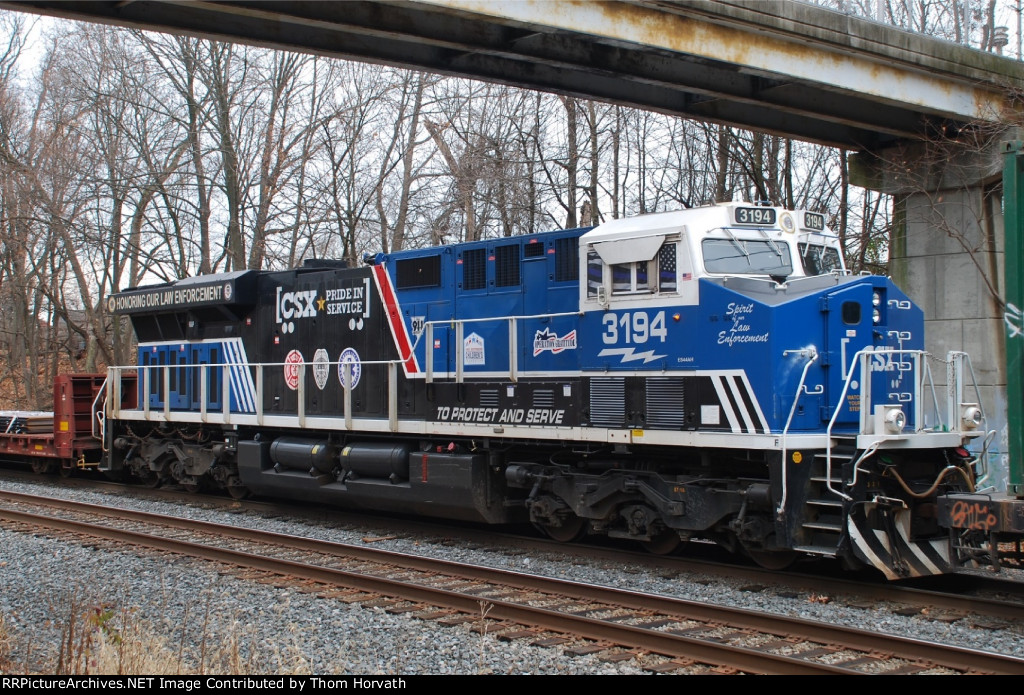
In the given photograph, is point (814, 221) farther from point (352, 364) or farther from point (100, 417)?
point (100, 417)

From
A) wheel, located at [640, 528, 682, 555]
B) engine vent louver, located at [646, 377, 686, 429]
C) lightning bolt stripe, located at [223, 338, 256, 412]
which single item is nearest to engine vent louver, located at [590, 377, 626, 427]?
engine vent louver, located at [646, 377, 686, 429]

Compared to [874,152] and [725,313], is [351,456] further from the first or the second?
[874,152]

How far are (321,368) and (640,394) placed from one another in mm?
6030

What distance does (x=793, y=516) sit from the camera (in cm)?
877

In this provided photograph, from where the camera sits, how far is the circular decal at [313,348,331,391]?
46.5 ft

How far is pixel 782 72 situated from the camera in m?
13.7

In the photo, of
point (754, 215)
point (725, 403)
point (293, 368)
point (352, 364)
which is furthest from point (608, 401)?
point (293, 368)

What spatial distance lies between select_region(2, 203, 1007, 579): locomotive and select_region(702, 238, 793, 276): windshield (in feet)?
0.08

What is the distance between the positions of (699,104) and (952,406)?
782cm

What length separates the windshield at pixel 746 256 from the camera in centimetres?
960

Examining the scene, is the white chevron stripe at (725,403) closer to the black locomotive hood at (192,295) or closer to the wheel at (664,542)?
the wheel at (664,542)

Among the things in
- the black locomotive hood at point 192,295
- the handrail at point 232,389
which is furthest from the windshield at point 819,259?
the black locomotive hood at point 192,295

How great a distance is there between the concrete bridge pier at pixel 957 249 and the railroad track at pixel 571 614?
9029 millimetres

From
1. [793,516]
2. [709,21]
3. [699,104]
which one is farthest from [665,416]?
[699,104]
